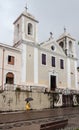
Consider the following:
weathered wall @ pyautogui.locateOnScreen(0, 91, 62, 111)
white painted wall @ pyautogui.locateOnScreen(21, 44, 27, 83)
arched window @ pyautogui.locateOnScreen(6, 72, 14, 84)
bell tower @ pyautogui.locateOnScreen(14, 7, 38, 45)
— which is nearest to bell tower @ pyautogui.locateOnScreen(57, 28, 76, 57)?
bell tower @ pyautogui.locateOnScreen(14, 7, 38, 45)

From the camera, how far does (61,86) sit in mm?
34344

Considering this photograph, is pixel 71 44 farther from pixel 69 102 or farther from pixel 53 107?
pixel 53 107

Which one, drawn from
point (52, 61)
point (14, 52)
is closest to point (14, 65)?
point (14, 52)

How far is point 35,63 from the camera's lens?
30.8 metres

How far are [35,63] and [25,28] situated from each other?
5.76m

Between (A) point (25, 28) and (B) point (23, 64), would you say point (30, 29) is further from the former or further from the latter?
(B) point (23, 64)

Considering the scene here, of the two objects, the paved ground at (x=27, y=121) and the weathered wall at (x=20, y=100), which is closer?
the paved ground at (x=27, y=121)

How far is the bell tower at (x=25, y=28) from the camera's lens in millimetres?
31166

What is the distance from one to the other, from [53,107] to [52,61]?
8371 millimetres

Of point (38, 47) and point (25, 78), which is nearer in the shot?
point (25, 78)

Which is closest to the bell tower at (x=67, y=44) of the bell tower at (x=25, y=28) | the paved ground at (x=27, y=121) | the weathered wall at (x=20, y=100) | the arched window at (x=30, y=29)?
the bell tower at (x=25, y=28)

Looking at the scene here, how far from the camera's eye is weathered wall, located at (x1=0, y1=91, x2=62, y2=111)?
75.0ft

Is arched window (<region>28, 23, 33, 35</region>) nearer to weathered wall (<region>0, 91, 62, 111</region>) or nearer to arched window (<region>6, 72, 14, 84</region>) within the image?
arched window (<region>6, 72, 14, 84</region>)

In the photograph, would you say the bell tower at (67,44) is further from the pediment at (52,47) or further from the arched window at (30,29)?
the arched window at (30,29)
